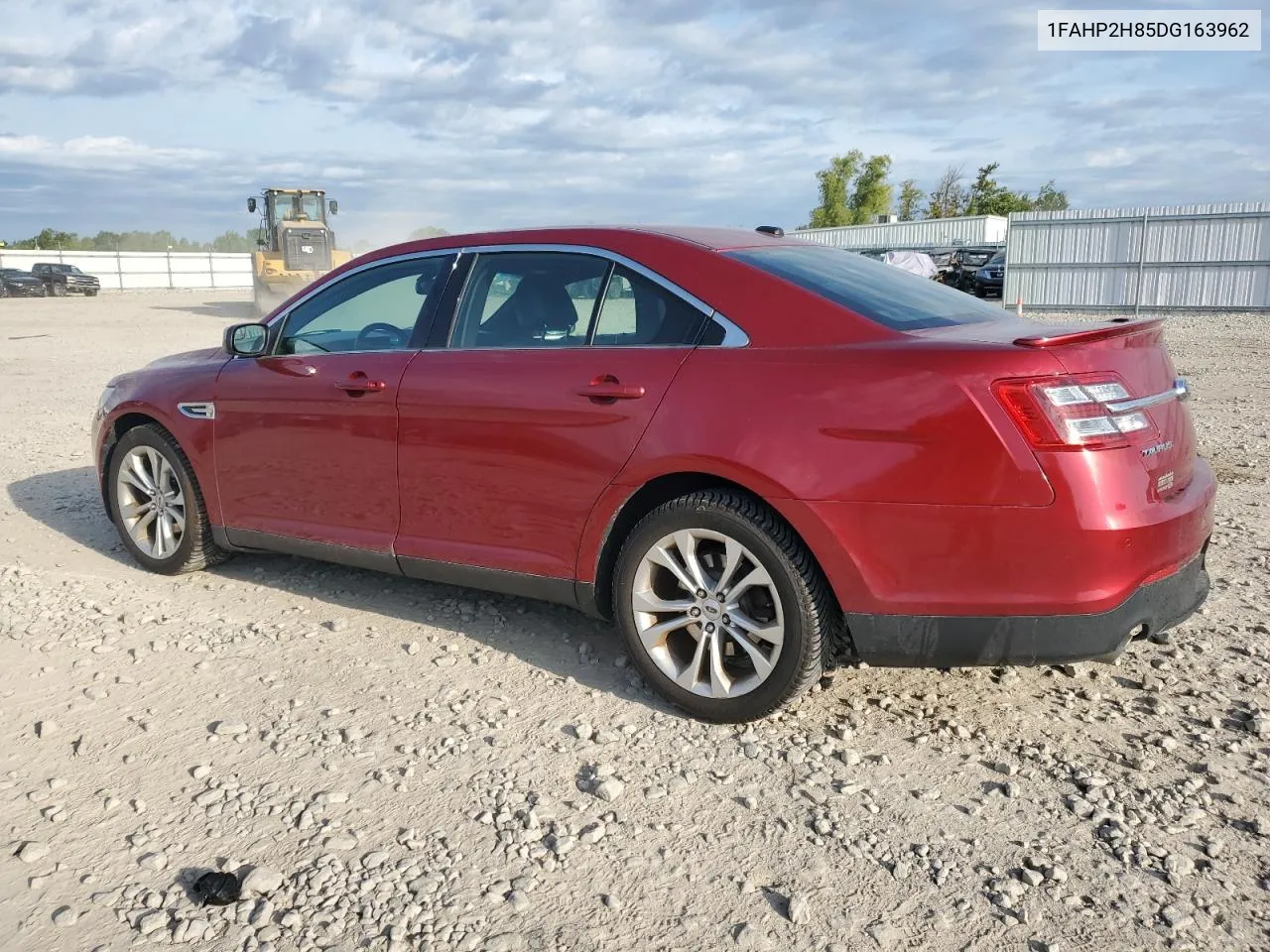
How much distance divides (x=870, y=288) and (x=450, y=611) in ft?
7.59

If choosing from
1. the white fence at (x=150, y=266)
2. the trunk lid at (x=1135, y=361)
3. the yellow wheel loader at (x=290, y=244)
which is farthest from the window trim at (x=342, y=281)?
the white fence at (x=150, y=266)

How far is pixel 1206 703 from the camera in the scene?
11.6 feet

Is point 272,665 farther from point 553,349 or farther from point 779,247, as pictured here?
point 779,247

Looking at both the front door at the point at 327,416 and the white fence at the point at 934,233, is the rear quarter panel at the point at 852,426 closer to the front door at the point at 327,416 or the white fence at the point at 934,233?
the front door at the point at 327,416

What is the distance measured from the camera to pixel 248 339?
15.7 ft

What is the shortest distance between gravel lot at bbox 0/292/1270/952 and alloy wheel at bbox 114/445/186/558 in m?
0.56

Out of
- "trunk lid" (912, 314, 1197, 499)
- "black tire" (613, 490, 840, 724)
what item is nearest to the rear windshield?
"trunk lid" (912, 314, 1197, 499)

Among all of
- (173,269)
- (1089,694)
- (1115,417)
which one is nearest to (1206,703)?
(1089,694)

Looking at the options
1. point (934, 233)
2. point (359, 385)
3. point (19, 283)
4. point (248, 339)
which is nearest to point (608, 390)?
point (359, 385)

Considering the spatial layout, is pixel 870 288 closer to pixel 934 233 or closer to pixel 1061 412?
pixel 1061 412

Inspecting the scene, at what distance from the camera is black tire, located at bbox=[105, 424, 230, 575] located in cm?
508

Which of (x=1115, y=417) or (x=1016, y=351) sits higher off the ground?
(x=1016, y=351)

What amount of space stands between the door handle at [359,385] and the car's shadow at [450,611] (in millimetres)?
1029

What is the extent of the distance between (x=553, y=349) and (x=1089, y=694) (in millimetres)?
2275
